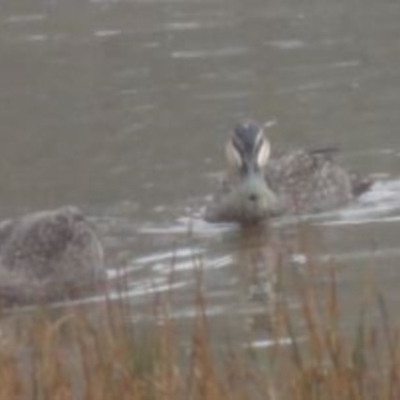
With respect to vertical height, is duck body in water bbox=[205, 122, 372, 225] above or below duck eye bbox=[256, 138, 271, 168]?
below

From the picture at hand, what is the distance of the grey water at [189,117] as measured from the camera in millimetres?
12609

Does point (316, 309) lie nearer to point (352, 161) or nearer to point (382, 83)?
point (352, 161)

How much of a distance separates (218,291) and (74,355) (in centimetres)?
270

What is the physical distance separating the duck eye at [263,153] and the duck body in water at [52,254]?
193cm

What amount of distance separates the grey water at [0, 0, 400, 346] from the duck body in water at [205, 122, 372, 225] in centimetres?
16

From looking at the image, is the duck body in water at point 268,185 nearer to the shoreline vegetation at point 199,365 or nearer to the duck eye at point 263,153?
the duck eye at point 263,153

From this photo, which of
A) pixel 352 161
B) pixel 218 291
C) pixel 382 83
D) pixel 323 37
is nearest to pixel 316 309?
pixel 218 291

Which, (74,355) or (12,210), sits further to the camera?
(12,210)

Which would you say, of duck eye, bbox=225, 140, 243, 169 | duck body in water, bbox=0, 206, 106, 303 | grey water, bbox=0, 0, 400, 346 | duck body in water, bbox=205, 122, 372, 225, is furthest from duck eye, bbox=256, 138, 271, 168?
duck body in water, bbox=0, 206, 106, 303

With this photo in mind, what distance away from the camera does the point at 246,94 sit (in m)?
16.9

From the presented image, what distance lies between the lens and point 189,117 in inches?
639

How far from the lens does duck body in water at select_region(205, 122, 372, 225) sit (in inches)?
565

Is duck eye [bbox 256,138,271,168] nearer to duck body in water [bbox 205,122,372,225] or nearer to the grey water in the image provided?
duck body in water [bbox 205,122,372,225]

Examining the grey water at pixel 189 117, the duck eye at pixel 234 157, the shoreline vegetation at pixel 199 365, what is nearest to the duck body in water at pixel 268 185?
the duck eye at pixel 234 157
